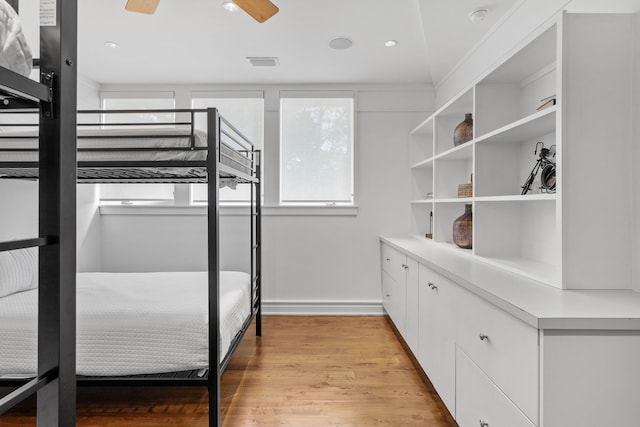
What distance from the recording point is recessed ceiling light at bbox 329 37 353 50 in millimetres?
2949

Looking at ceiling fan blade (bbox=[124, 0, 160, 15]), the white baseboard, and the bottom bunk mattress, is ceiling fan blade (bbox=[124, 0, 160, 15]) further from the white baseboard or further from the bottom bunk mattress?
the white baseboard

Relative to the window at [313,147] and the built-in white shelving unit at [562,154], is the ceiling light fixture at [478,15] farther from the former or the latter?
the window at [313,147]

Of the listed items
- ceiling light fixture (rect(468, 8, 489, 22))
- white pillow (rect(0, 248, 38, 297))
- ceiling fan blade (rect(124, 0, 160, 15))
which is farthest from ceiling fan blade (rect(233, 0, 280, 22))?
white pillow (rect(0, 248, 38, 297))

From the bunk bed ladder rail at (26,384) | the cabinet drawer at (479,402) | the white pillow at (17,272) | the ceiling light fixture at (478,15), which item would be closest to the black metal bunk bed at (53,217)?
the bunk bed ladder rail at (26,384)

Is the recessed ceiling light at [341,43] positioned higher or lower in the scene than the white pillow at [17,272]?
higher

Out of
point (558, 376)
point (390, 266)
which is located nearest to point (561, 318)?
point (558, 376)

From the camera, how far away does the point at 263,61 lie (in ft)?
11.0

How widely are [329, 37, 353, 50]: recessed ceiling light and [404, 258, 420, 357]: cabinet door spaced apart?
1823 millimetres

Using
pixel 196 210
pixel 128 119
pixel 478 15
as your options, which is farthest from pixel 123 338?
pixel 478 15

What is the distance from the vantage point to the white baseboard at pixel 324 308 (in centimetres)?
382

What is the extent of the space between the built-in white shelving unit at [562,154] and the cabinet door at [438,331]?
335 millimetres

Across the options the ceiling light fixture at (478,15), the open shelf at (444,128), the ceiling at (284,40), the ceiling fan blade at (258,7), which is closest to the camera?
the ceiling fan blade at (258,7)

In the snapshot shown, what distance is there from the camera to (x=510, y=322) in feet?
4.05

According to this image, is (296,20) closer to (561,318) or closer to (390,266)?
(390,266)
